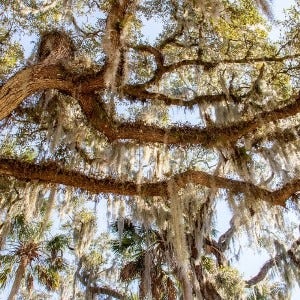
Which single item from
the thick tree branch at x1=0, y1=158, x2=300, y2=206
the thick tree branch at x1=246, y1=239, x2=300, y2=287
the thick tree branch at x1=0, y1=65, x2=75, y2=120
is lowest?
the thick tree branch at x1=0, y1=158, x2=300, y2=206

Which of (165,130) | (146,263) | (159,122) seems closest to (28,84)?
(165,130)

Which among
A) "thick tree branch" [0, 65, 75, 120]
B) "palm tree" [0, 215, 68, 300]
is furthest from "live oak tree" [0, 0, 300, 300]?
"palm tree" [0, 215, 68, 300]

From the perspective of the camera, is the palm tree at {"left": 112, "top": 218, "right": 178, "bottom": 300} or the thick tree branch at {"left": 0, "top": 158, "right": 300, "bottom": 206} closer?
the thick tree branch at {"left": 0, "top": 158, "right": 300, "bottom": 206}

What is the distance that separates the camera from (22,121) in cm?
662

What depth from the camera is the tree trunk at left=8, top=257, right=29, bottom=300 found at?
8164 mm

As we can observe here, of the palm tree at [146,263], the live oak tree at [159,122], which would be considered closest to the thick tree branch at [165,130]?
the live oak tree at [159,122]

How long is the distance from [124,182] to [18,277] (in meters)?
4.46

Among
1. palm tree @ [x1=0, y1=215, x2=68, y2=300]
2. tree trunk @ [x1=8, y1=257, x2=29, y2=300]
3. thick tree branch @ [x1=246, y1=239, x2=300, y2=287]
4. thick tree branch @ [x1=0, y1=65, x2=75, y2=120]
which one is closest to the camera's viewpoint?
thick tree branch @ [x1=0, y1=65, x2=75, y2=120]

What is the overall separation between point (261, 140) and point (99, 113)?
234cm

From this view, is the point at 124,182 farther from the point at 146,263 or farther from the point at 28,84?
the point at 146,263

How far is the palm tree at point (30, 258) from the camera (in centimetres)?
894

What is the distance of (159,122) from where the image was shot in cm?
716

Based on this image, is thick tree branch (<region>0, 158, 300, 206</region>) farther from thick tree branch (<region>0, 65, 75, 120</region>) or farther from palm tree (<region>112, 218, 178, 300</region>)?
palm tree (<region>112, 218, 178, 300</region>)

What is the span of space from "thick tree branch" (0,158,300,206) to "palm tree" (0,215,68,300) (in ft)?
13.2
